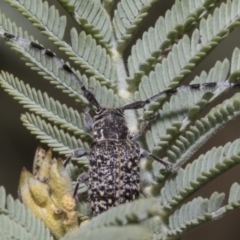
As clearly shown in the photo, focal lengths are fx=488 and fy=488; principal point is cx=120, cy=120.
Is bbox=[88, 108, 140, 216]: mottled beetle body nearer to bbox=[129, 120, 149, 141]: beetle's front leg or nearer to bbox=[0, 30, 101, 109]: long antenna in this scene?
bbox=[129, 120, 149, 141]: beetle's front leg

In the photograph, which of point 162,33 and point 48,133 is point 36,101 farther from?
point 162,33

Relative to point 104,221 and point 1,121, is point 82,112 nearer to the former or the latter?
point 104,221

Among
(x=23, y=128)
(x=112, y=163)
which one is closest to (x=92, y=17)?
(x=112, y=163)

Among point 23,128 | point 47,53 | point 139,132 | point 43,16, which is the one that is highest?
point 23,128

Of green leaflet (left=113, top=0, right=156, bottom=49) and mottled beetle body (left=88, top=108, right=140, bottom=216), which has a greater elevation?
green leaflet (left=113, top=0, right=156, bottom=49)

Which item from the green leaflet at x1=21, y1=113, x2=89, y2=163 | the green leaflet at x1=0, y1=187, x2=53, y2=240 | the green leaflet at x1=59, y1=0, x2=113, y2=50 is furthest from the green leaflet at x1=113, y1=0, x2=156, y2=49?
the green leaflet at x1=0, y1=187, x2=53, y2=240

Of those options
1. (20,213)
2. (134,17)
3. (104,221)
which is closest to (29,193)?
(20,213)

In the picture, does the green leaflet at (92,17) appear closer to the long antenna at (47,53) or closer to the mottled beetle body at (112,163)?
the long antenna at (47,53)

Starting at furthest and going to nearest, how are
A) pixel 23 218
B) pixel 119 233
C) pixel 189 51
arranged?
pixel 189 51 < pixel 23 218 < pixel 119 233
